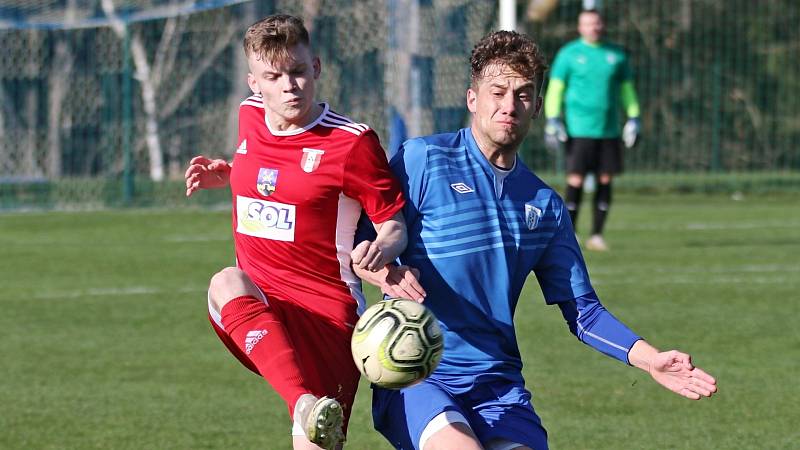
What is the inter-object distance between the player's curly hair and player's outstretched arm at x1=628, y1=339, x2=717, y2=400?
1.00m

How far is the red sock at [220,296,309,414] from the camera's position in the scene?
15.5 feet

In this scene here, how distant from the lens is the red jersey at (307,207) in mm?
5055

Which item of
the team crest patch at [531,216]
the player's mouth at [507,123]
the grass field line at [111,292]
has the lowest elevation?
the grass field line at [111,292]

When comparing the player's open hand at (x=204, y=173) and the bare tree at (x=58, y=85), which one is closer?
the player's open hand at (x=204, y=173)

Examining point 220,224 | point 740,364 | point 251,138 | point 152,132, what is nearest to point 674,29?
point 152,132

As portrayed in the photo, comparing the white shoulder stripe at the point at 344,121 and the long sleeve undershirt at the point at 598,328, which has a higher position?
the white shoulder stripe at the point at 344,121

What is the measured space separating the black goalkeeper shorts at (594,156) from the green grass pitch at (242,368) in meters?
0.82

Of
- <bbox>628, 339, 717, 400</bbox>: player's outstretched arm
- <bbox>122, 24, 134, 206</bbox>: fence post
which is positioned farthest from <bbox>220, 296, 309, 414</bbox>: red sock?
<bbox>122, 24, 134, 206</bbox>: fence post

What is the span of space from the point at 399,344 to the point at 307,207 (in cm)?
90

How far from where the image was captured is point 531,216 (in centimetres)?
481

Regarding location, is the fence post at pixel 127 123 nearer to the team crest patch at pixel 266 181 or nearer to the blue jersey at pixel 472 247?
the team crest patch at pixel 266 181

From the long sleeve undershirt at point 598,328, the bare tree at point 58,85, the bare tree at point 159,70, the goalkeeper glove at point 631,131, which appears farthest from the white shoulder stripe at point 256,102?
the bare tree at point 58,85

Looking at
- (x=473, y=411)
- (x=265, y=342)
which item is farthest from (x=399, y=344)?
(x=265, y=342)

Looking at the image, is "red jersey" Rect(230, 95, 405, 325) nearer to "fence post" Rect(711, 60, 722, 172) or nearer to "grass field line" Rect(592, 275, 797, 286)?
"grass field line" Rect(592, 275, 797, 286)
